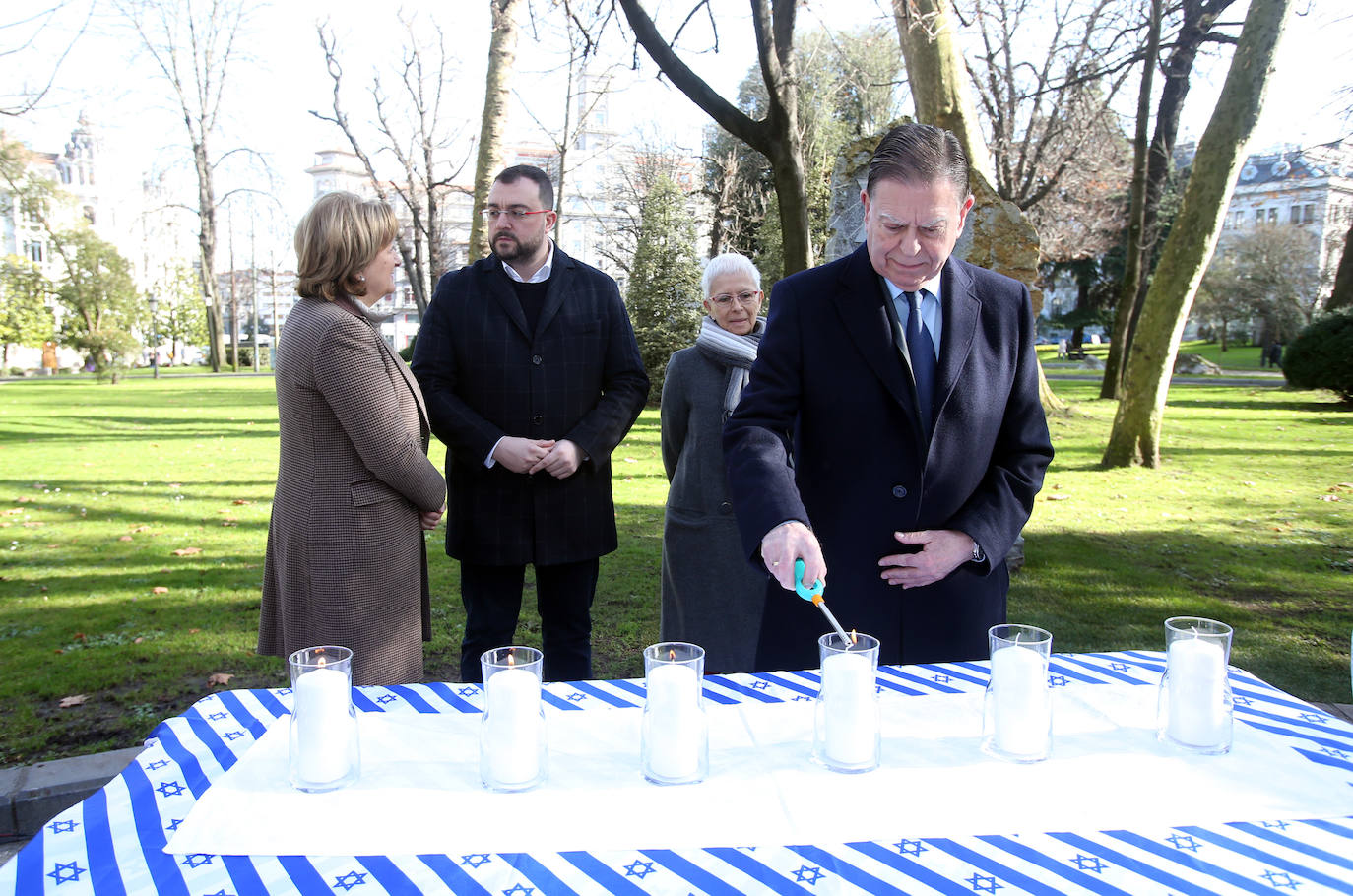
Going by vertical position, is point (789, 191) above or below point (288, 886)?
above

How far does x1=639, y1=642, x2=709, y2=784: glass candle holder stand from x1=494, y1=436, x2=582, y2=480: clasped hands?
6.65 feet

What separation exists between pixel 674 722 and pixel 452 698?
2.29 feet

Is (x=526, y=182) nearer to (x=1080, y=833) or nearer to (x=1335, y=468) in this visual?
(x=1080, y=833)

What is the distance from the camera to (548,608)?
157 inches

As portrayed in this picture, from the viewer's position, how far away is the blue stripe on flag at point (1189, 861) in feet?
4.64

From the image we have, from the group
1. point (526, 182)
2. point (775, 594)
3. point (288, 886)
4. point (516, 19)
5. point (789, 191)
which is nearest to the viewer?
point (288, 886)

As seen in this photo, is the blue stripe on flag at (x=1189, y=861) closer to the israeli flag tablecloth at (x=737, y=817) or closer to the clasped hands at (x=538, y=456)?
the israeli flag tablecloth at (x=737, y=817)

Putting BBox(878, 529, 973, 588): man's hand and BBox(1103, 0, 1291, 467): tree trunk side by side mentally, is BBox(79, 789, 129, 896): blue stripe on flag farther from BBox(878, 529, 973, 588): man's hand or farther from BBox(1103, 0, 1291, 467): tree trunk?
BBox(1103, 0, 1291, 467): tree trunk

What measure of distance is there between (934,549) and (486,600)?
2.12 meters

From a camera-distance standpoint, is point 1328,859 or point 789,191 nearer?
point 1328,859

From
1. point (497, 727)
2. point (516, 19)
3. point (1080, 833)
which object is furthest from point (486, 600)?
point (516, 19)

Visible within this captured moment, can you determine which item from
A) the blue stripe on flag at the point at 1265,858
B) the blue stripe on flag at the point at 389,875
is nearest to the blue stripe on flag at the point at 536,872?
the blue stripe on flag at the point at 389,875

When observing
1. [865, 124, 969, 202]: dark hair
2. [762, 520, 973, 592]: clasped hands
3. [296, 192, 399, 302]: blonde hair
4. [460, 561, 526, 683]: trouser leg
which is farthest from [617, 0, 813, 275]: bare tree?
[762, 520, 973, 592]: clasped hands

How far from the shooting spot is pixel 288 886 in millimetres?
1397
